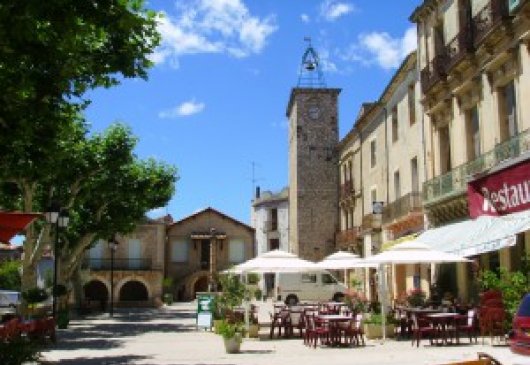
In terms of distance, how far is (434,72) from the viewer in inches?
1002

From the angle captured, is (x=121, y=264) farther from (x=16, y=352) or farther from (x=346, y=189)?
(x=16, y=352)

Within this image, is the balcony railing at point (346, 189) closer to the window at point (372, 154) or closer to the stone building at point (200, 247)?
the window at point (372, 154)

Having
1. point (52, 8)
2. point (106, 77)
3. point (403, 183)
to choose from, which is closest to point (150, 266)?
point (403, 183)

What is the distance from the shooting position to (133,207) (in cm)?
3173

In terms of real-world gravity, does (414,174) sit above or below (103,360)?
above

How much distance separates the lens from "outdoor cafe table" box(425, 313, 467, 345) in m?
16.0

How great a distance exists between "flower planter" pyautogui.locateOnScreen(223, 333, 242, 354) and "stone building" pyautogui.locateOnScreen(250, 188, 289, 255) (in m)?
53.3

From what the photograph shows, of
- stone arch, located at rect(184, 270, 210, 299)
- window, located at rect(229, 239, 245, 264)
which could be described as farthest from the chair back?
window, located at rect(229, 239, 245, 264)

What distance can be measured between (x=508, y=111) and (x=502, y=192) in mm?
14992

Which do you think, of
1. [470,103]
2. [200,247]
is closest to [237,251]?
[200,247]

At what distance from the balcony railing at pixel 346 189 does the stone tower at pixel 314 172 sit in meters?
4.33

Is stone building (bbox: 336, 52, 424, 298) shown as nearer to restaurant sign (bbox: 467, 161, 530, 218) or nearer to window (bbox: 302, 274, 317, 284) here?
window (bbox: 302, 274, 317, 284)

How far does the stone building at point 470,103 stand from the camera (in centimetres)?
1902

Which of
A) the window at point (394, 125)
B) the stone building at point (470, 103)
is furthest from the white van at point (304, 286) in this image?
the stone building at point (470, 103)
